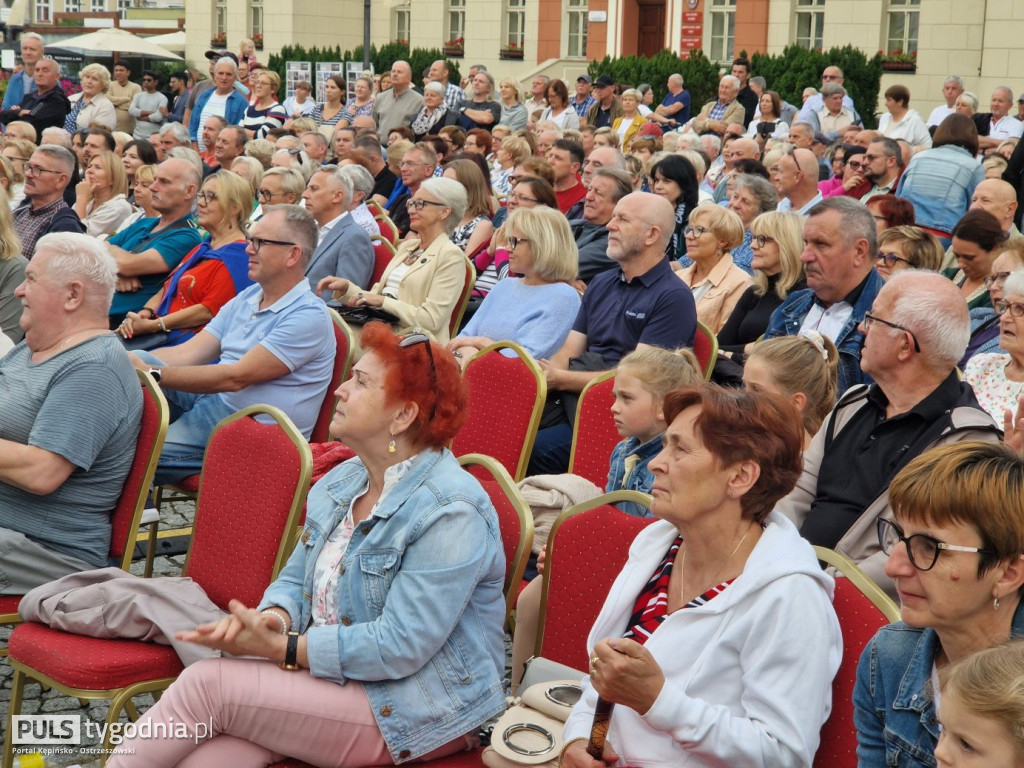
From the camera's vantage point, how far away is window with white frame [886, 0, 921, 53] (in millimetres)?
22328

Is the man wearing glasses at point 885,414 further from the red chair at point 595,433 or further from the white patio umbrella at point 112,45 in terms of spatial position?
the white patio umbrella at point 112,45

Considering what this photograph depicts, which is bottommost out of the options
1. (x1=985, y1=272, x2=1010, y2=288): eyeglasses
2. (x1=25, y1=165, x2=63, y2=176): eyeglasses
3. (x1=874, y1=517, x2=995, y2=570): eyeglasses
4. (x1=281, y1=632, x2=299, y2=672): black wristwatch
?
(x1=281, y1=632, x2=299, y2=672): black wristwatch

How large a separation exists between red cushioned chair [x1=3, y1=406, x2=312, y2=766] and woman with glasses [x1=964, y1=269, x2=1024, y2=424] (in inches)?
88.3

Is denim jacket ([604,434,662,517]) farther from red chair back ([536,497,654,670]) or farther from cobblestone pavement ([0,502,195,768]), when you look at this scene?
cobblestone pavement ([0,502,195,768])

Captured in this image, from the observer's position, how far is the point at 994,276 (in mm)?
5098

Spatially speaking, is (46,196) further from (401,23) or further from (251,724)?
(401,23)

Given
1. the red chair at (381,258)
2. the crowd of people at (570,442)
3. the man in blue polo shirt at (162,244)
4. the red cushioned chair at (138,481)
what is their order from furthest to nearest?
the red chair at (381,258) → the man in blue polo shirt at (162,244) → the red cushioned chair at (138,481) → the crowd of people at (570,442)

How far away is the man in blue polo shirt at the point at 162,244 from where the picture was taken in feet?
20.6

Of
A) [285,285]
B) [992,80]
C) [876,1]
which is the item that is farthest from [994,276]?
[876,1]

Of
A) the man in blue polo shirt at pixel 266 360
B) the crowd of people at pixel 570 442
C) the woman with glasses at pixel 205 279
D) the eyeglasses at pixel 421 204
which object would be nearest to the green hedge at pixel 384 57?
the crowd of people at pixel 570 442

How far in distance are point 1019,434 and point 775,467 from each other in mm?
950

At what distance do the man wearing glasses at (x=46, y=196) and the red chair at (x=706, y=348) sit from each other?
3.69m

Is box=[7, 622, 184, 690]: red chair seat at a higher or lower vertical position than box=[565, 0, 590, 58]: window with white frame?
lower

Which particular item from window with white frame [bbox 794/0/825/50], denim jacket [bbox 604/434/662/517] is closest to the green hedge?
window with white frame [bbox 794/0/825/50]
